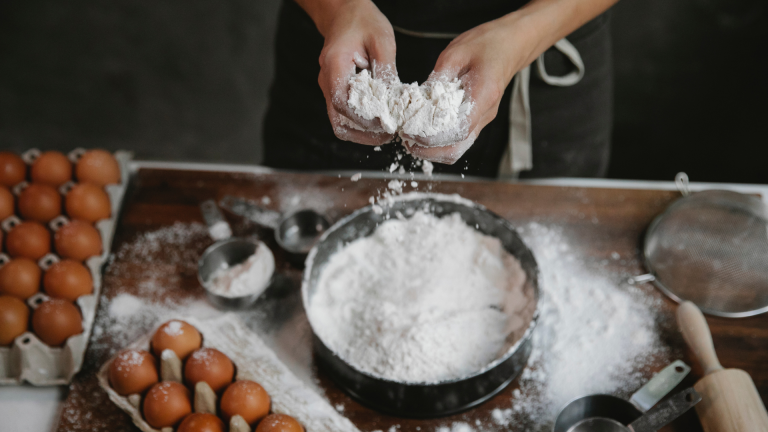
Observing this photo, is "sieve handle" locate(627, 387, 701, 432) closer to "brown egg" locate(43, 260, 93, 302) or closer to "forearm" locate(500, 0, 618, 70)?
"forearm" locate(500, 0, 618, 70)

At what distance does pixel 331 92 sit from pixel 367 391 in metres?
0.62

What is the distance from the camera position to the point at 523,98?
4.54 ft

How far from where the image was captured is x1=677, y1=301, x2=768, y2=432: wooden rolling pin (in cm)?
100

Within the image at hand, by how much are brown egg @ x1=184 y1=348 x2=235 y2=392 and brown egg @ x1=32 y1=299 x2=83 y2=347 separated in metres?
0.32

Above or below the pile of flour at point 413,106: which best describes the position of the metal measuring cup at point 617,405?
below

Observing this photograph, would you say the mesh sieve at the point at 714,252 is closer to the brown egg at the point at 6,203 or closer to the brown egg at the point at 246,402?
the brown egg at the point at 246,402

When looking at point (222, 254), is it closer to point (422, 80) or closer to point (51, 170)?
point (51, 170)

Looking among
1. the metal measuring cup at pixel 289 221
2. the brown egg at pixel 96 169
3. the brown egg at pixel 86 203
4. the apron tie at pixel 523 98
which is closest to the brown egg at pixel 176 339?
the metal measuring cup at pixel 289 221

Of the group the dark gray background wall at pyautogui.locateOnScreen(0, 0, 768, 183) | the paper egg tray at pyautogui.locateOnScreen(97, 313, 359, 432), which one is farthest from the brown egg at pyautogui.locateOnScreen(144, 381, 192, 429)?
the dark gray background wall at pyautogui.locateOnScreen(0, 0, 768, 183)

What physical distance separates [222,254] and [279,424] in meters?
0.54

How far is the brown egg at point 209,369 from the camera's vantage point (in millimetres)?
1077

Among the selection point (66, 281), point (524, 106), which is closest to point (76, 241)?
point (66, 281)

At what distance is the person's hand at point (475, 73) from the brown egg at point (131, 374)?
2.38 ft

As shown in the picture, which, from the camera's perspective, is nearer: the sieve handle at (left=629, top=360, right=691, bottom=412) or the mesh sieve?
the sieve handle at (left=629, top=360, right=691, bottom=412)
